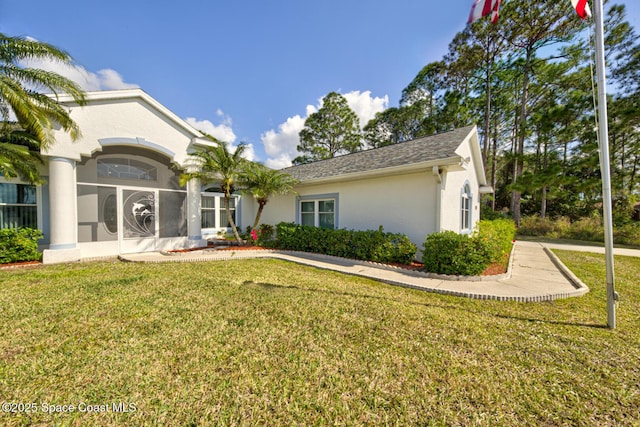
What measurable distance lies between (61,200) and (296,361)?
10.5 meters

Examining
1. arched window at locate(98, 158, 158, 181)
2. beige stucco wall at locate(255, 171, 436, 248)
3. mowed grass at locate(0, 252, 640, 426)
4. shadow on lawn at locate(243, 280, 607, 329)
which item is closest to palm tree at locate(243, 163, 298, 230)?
beige stucco wall at locate(255, 171, 436, 248)

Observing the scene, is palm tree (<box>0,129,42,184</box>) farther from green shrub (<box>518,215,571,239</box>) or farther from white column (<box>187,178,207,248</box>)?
green shrub (<box>518,215,571,239</box>)

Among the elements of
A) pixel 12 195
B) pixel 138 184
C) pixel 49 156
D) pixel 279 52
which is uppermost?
pixel 279 52

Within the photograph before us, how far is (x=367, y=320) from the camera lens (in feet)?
14.0

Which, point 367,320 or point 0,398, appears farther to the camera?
point 367,320

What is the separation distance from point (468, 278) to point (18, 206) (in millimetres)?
15632

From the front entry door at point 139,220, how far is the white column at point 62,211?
1513mm

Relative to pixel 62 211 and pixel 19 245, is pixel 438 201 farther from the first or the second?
pixel 19 245

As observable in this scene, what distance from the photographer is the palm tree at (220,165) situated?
10.2 metres

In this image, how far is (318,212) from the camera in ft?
38.2

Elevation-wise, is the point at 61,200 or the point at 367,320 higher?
the point at 61,200

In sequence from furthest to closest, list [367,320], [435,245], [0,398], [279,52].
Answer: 1. [279,52]
2. [435,245]
3. [367,320]
4. [0,398]

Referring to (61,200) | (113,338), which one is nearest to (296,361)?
(113,338)

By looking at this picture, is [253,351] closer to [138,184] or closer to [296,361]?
[296,361]
